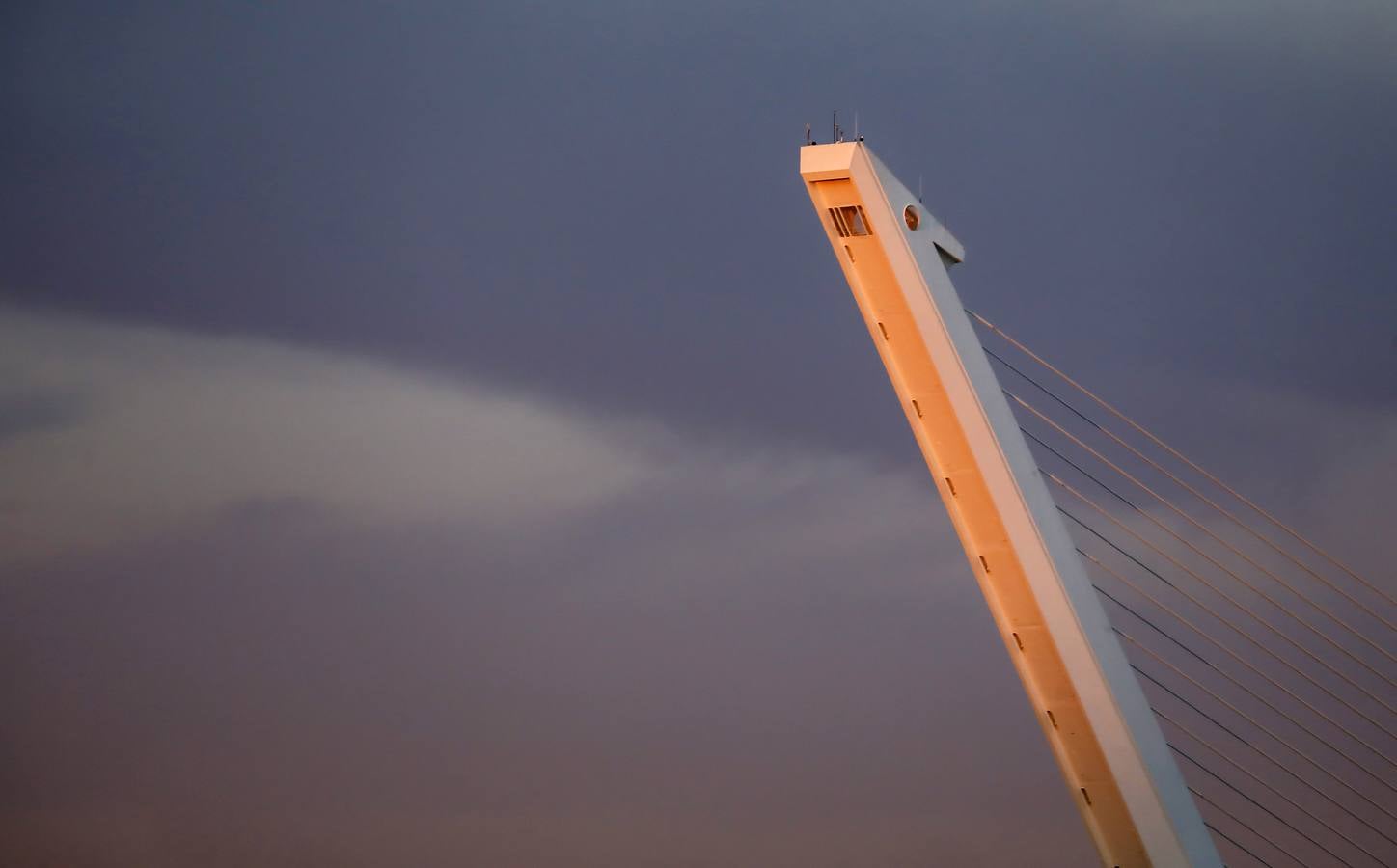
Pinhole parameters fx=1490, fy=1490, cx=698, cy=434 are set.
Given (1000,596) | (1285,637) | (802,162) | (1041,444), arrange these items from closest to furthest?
1. (802,162)
2. (1000,596)
3. (1041,444)
4. (1285,637)

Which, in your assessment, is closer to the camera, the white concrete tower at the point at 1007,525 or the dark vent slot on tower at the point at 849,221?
the dark vent slot on tower at the point at 849,221

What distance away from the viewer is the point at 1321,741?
Answer: 1958cm

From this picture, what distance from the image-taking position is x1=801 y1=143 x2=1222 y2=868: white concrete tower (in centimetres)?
1620

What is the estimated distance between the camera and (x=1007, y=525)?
53.9 ft

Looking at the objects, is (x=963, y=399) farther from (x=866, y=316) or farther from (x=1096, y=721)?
(x=1096, y=721)

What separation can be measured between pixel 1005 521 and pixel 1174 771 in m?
3.67

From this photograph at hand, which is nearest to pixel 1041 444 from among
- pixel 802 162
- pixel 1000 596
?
pixel 1000 596

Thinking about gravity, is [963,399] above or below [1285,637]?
above

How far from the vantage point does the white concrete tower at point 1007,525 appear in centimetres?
1620

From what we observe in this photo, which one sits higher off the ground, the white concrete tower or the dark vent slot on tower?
the dark vent slot on tower

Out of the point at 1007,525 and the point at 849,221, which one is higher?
the point at 849,221

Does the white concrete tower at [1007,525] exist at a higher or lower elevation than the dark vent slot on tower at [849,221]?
lower

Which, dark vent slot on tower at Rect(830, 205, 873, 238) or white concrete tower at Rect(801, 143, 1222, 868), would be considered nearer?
dark vent slot on tower at Rect(830, 205, 873, 238)

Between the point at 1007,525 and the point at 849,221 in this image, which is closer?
the point at 849,221
